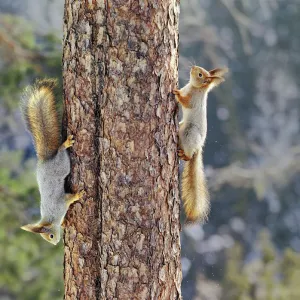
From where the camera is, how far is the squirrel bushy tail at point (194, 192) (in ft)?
6.31

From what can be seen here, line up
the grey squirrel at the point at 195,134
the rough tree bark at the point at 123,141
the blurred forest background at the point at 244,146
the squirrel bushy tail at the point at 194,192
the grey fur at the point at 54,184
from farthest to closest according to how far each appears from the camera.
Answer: the blurred forest background at the point at 244,146 < the squirrel bushy tail at the point at 194,192 < the grey squirrel at the point at 195,134 < the grey fur at the point at 54,184 < the rough tree bark at the point at 123,141

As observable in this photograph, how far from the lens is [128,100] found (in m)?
1.57

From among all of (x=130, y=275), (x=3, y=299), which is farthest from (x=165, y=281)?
(x=3, y=299)

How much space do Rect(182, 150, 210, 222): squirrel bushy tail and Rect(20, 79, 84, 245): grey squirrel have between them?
1.48 ft

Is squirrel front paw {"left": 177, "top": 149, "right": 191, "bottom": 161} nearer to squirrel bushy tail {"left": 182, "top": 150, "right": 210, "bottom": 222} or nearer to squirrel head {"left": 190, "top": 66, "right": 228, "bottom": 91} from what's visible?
squirrel bushy tail {"left": 182, "top": 150, "right": 210, "bottom": 222}

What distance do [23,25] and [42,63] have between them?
0.36 metres

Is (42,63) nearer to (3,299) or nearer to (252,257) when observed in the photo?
(3,299)

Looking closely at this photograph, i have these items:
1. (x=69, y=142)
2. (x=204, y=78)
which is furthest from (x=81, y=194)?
(x=204, y=78)

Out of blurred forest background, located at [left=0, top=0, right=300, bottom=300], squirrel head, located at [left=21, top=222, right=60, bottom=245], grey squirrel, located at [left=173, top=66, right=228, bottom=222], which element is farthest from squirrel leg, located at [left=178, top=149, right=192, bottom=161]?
blurred forest background, located at [left=0, top=0, right=300, bottom=300]

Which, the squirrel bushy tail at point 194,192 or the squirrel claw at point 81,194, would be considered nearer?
the squirrel claw at point 81,194

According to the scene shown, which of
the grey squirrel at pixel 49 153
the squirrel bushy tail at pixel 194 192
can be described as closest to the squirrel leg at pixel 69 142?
the grey squirrel at pixel 49 153

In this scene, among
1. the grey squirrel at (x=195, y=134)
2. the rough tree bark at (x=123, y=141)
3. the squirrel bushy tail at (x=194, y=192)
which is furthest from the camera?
the squirrel bushy tail at (x=194, y=192)

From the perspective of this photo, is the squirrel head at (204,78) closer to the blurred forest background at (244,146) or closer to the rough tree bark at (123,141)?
the rough tree bark at (123,141)

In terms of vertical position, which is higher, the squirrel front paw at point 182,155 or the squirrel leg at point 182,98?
the squirrel leg at point 182,98
